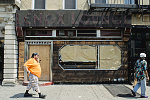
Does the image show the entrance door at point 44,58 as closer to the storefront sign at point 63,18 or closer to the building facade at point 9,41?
the building facade at point 9,41

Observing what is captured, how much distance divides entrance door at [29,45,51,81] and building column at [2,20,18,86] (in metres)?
1.08

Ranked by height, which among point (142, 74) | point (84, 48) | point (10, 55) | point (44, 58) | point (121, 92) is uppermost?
point (84, 48)


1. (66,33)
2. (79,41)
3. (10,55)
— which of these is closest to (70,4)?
(66,33)

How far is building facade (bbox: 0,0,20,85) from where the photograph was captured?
1037cm

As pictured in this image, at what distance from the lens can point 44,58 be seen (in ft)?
36.3

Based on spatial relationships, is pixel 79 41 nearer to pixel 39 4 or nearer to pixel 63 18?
pixel 63 18

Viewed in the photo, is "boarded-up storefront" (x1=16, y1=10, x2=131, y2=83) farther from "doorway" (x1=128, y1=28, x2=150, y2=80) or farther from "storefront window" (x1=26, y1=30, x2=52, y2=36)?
"doorway" (x1=128, y1=28, x2=150, y2=80)

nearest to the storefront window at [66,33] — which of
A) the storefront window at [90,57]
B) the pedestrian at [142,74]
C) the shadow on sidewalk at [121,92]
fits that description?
the storefront window at [90,57]

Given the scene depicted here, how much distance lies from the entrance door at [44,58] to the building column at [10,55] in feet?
3.53

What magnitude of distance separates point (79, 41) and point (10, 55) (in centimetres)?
424

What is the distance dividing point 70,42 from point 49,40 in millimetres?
1315

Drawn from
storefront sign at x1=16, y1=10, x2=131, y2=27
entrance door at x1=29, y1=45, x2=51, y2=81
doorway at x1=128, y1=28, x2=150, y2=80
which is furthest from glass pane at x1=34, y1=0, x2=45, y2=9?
doorway at x1=128, y1=28, x2=150, y2=80

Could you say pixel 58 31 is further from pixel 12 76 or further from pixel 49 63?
pixel 12 76

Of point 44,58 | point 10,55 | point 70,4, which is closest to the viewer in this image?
point 10,55
